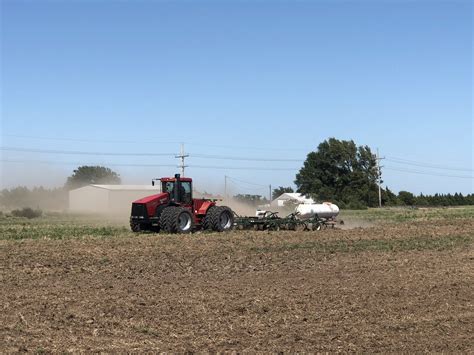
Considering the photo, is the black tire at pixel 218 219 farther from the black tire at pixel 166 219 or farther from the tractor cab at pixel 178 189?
the black tire at pixel 166 219

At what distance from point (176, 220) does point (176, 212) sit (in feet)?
1.25

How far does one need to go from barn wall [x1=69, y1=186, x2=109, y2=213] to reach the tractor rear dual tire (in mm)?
68963

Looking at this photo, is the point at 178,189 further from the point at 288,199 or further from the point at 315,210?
the point at 288,199

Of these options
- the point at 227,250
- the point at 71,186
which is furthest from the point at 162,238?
the point at 71,186

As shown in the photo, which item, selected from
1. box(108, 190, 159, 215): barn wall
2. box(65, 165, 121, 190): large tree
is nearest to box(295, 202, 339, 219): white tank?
box(108, 190, 159, 215): barn wall

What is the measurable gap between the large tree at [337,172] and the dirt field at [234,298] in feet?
292

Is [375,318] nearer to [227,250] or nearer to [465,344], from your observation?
[465,344]

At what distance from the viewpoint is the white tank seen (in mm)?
31969

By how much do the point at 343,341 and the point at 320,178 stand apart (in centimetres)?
10573

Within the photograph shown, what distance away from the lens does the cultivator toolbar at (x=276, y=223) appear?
28250mm

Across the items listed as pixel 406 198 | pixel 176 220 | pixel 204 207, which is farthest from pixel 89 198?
pixel 176 220

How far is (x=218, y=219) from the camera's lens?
26328 mm

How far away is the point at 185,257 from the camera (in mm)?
17062

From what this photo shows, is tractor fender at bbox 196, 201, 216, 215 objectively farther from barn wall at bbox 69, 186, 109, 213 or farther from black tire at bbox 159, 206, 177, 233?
barn wall at bbox 69, 186, 109, 213
